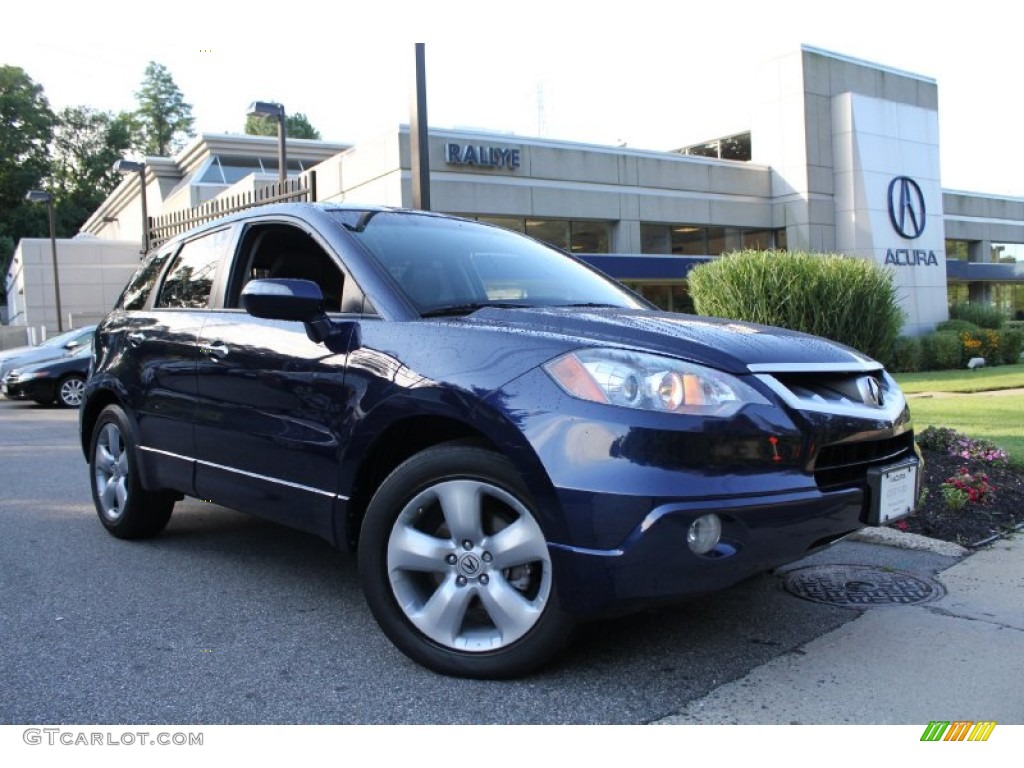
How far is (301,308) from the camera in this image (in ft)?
11.2

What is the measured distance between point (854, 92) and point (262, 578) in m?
26.3

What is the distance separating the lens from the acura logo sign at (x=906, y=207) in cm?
2631

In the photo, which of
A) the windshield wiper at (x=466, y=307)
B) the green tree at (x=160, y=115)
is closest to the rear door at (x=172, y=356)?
the windshield wiper at (x=466, y=307)

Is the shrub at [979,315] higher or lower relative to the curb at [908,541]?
higher

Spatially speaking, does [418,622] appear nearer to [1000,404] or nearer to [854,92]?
[1000,404]

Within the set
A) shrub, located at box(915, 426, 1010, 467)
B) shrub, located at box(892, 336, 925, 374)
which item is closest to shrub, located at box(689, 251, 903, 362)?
shrub, located at box(915, 426, 1010, 467)

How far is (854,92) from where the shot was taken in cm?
2597

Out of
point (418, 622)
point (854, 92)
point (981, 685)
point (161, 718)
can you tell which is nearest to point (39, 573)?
point (161, 718)

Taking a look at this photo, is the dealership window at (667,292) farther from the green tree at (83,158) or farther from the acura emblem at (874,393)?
the green tree at (83,158)

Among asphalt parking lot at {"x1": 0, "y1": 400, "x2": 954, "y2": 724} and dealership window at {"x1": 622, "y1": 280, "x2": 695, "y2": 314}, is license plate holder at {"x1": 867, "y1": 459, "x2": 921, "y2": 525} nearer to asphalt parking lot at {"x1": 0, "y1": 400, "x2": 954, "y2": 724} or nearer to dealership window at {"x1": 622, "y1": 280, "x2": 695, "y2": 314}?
asphalt parking lot at {"x1": 0, "y1": 400, "x2": 954, "y2": 724}

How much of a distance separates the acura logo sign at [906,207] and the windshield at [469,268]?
24.9m

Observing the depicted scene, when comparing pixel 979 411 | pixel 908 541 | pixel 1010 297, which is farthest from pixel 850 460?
pixel 1010 297

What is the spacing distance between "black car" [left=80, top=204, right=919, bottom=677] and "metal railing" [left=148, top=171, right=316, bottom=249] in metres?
8.69

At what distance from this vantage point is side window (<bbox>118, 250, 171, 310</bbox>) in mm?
5125
